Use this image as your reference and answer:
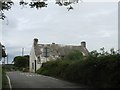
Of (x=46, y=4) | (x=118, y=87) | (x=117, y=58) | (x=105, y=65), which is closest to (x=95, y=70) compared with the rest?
(x=105, y=65)

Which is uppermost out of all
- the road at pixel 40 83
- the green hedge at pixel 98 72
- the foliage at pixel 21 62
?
the green hedge at pixel 98 72

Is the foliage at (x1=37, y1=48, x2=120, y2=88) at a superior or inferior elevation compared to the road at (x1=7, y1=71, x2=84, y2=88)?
superior

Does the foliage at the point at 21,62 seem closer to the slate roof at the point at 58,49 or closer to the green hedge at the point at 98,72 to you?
the slate roof at the point at 58,49

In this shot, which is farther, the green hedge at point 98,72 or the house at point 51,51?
the house at point 51,51

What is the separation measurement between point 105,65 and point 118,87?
3.58m

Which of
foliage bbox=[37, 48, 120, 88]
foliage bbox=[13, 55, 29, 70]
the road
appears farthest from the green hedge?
foliage bbox=[13, 55, 29, 70]

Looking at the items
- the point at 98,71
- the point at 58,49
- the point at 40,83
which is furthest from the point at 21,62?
the point at 98,71

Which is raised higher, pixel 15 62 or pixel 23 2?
pixel 23 2

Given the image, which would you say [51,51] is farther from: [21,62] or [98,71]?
[98,71]

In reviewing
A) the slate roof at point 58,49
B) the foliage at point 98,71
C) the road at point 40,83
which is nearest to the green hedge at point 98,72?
the foliage at point 98,71

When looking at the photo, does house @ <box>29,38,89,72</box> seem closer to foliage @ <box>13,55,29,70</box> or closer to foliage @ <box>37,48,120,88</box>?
foliage @ <box>13,55,29,70</box>

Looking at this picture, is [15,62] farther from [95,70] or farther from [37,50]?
[95,70]

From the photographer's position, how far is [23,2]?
1659 centimetres

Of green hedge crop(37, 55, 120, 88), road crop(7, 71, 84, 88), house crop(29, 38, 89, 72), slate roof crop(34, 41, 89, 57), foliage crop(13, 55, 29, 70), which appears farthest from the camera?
foliage crop(13, 55, 29, 70)
